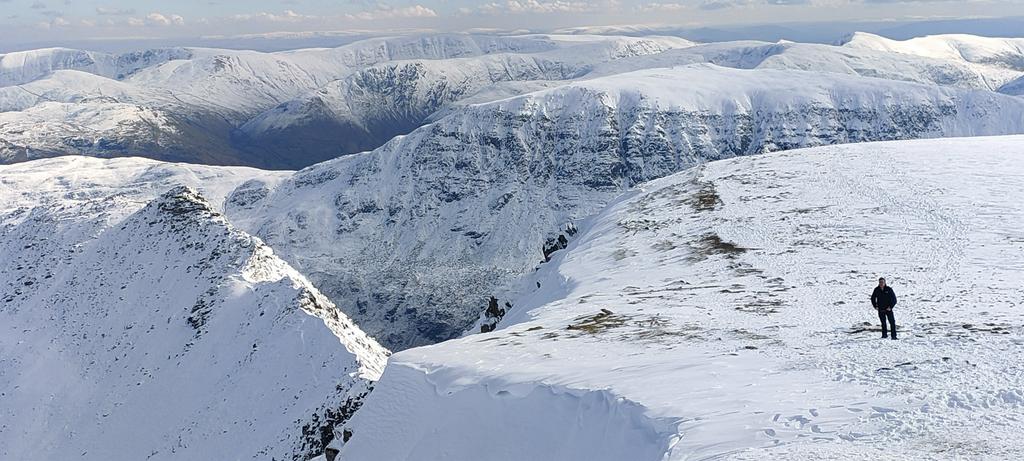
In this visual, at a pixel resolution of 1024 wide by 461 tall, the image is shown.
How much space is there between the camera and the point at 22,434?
5225 cm

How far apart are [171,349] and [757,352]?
48.6 m

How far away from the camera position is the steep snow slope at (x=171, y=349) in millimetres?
47500

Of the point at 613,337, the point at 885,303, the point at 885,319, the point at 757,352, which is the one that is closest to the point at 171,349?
the point at 613,337

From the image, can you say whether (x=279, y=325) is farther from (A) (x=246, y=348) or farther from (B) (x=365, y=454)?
(B) (x=365, y=454)

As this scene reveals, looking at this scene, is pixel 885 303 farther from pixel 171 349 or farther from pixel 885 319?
pixel 171 349

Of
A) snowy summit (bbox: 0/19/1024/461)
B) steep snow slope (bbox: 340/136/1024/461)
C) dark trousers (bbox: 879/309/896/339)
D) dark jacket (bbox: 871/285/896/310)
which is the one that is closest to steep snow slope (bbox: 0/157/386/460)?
snowy summit (bbox: 0/19/1024/461)

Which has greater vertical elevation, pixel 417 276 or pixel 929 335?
pixel 929 335

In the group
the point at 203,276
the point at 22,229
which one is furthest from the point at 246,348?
the point at 22,229

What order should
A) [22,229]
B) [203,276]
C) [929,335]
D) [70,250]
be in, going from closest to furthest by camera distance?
[929,335], [203,276], [70,250], [22,229]

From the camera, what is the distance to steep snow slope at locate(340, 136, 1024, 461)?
14656 mm

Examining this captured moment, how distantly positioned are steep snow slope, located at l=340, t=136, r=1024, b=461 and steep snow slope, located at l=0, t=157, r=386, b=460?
15.3m

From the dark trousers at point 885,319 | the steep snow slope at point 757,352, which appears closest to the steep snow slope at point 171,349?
the steep snow slope at point 757,352

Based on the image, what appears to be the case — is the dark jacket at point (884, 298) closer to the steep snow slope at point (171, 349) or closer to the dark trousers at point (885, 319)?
the dark trousers at point (885, 319)

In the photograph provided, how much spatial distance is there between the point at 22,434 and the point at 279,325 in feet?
65.3
